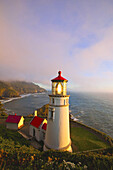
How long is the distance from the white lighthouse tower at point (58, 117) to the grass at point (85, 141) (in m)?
5.45

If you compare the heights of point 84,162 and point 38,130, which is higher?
point 84,162

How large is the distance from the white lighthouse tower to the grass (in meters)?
5.45

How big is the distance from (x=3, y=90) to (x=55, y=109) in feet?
418

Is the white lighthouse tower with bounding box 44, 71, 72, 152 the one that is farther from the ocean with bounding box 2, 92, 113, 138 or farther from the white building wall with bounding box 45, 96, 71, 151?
the ocean with bounding box 2, 92, 113, 138

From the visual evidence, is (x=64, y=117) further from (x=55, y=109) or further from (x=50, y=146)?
(x=50, y=146)

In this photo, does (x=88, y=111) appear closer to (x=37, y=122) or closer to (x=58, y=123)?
(x=37, y=122)

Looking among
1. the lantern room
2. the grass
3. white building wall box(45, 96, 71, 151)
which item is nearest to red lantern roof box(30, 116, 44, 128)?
white building wall box(45, 96, 71, 151)

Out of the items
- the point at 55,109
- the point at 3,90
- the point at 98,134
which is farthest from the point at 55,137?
the point at 3,90

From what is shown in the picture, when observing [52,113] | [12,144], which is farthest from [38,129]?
[52,113]

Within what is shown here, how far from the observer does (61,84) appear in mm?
8547

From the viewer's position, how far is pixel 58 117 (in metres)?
8.11

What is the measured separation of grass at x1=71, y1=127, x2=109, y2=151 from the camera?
12397mm

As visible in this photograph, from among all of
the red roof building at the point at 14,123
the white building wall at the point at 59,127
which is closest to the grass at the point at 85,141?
the white building wall at the point at 59,127

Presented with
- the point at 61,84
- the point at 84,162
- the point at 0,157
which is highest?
the point at 61,84
